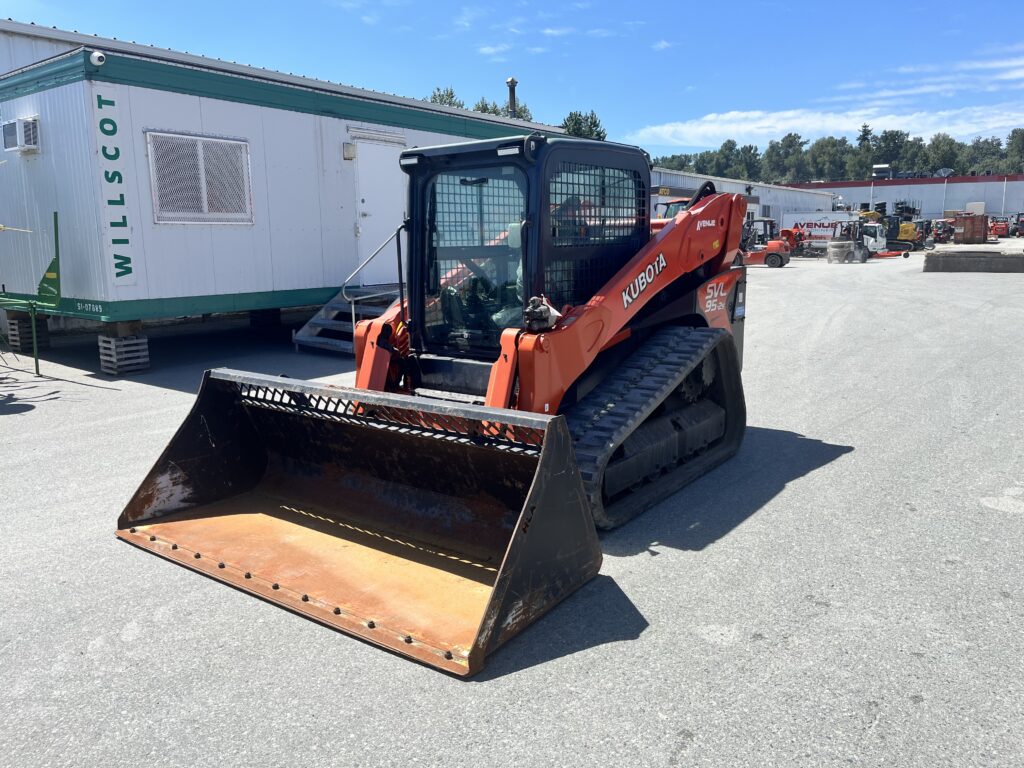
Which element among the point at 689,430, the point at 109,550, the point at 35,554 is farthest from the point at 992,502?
the point at 35,554

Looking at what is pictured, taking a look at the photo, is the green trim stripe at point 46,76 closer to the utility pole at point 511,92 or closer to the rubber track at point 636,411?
the rubber track at point 636,411

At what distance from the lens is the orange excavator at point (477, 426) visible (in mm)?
3836

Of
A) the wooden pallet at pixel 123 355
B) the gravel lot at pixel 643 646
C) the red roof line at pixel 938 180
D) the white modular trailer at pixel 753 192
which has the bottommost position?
the gravel lot at pixel 643 646

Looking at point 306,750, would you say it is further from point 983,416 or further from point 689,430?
point 983,416

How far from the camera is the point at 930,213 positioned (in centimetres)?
7162

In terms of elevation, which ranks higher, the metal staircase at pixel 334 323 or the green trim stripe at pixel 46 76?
the green trim stripe at pixel 46 76

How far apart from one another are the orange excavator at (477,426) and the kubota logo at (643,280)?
0.02m

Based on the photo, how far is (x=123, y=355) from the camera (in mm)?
10398

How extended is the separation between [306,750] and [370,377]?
299cm

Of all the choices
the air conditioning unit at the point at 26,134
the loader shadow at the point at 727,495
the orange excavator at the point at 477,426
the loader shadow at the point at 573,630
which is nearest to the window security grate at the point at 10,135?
the air conditioning unit at the point at 26,134

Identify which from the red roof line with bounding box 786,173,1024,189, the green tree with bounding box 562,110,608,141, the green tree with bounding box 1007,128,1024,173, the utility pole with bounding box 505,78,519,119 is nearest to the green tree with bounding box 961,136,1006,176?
the green tree with bounding box 1007,128,1024,173

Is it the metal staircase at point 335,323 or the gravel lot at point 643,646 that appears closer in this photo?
the gravel lot at point 643,646

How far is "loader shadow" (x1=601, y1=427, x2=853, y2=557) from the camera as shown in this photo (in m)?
4.77

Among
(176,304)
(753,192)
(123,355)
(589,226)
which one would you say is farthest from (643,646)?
(753,192)
